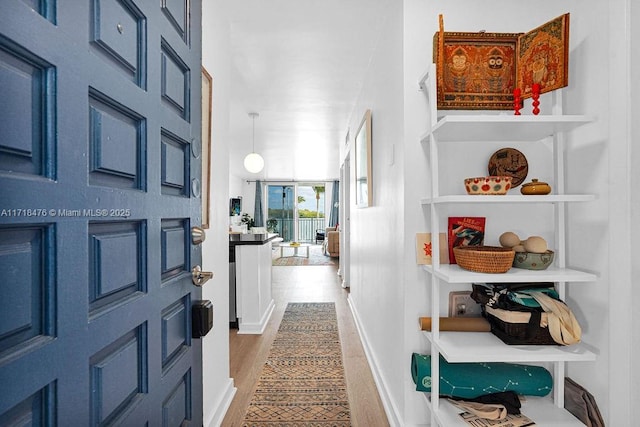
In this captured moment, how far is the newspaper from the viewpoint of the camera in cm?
133

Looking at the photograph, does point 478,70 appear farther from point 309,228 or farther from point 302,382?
point 309,228

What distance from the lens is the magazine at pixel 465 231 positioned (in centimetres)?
161

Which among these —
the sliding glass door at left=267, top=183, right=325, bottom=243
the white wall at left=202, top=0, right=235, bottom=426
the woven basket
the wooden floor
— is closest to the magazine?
the woven basket

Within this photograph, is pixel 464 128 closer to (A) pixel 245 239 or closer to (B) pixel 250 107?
(A) pixel 245 239

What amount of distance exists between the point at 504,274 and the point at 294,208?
1077 cm

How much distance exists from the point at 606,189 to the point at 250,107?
11.4ft

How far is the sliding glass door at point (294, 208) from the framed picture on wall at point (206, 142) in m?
10.0

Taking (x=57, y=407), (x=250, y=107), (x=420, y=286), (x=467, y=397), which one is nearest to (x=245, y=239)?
(x=250, y=107)

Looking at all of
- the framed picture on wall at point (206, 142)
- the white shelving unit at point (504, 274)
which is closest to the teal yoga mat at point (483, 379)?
the white shelving unit at point (504, 274)

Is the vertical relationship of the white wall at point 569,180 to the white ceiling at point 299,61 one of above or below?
below

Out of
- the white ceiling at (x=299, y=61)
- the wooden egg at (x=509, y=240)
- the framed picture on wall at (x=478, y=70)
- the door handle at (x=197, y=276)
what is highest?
the white ceiling at (x=299, y=61)

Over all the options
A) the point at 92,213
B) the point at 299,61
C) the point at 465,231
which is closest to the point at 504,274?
the point at 465,231

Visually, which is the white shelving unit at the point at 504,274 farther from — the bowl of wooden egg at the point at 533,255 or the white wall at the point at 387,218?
the white wall at the point at 387,218

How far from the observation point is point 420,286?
1.63 metres
